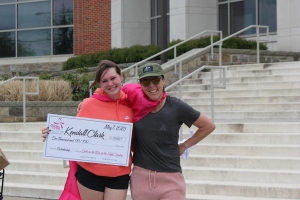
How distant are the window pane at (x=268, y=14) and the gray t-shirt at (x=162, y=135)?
15.2 metres

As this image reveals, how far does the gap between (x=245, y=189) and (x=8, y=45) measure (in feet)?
63.8

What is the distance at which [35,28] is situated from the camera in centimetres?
2488

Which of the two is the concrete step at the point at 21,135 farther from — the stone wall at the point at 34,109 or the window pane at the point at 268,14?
the window pane at the point at 268,14

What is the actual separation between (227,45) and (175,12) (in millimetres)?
3745

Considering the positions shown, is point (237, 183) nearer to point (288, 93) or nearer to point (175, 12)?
point (288, 93)

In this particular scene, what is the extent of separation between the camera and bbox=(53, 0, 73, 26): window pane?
2429 centimetres

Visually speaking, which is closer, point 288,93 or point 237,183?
point 237,183

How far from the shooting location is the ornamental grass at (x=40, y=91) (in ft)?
44.9

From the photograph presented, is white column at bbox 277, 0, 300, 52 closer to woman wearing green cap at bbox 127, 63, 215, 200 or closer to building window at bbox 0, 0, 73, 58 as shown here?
building window at bbox 0, 0, 73, 58

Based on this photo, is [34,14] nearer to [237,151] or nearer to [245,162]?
[237,151]

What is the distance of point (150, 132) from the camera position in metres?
4.29

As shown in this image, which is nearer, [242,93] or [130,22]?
[242,93]

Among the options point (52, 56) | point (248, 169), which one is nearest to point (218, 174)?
point (248, 169)

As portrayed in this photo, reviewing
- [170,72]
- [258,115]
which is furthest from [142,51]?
[258,115]
